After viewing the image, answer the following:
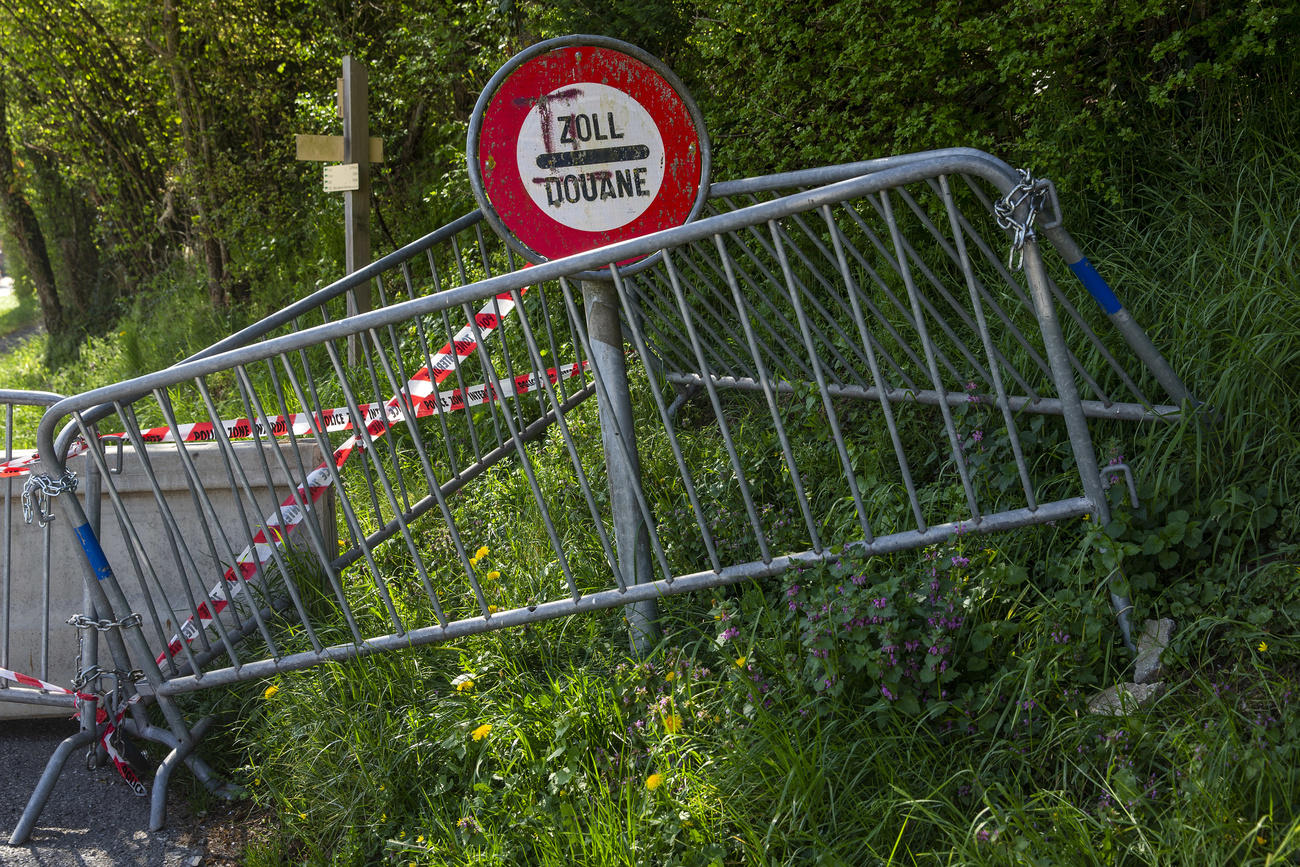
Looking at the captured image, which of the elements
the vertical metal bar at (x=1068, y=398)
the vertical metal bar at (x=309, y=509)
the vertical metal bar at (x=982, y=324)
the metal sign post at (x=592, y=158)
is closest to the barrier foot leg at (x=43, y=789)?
the vertical metal bar at (x=309, y=509)

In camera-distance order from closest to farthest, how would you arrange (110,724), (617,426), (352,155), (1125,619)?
(1125,619) → (617,426) → (110,724) → (352,155)

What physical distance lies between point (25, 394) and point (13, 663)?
4.75 feet

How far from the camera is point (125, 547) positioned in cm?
408

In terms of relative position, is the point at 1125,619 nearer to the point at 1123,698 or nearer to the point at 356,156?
the point at 1123,698

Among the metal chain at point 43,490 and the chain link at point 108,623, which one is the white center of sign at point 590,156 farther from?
the chain link at point 108,623

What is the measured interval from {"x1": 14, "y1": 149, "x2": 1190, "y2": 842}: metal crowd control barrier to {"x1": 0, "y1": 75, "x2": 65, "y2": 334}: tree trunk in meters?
9.82

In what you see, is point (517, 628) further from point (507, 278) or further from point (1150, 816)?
point (1150, 816)

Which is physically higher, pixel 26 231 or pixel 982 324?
pixel 26 231

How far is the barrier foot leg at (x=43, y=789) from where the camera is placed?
3357mm

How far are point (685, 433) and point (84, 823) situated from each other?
289 cm

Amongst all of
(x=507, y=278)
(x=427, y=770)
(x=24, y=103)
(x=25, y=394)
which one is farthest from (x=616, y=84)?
(x=24, y=103)

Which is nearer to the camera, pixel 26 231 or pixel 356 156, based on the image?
pixel 356 156

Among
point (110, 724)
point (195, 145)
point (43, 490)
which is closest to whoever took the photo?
point (43, 490)

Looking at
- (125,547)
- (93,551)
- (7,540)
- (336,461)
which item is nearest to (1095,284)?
(336,461)
